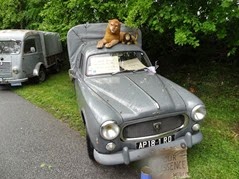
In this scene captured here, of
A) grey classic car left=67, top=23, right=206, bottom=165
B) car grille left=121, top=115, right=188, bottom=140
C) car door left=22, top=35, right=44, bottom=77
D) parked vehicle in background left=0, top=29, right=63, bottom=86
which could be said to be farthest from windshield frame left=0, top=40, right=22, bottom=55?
car grille left=121, top=115, right=188, bottom=140

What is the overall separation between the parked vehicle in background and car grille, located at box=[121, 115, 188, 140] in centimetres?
744

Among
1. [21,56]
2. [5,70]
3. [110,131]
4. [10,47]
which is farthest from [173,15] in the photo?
[5,70]

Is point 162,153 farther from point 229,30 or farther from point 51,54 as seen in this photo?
point 51,54

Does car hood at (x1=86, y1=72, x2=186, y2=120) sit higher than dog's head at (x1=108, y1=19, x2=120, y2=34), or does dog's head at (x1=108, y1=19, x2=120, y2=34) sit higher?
dog's head at (x1=108, y1=19, x2=120, y2=34)

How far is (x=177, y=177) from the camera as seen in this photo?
426 centimetres

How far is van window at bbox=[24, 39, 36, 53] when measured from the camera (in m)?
11.1

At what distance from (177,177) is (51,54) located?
32.5 ft

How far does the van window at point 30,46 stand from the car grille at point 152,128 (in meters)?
7.85

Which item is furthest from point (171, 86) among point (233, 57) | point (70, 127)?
point (233, 57)

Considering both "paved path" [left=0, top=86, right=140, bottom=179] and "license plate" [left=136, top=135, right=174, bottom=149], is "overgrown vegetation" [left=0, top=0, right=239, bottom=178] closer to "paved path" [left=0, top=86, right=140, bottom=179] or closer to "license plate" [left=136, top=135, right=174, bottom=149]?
"paved path" [left=0, top=86, right=140, bottom=179]

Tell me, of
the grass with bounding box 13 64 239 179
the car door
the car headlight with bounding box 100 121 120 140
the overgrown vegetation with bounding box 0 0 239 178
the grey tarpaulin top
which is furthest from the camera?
the car door

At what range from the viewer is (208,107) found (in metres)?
7.06

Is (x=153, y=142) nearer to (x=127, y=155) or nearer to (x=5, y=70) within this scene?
(x=127, y=155)

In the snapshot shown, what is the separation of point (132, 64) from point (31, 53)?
21.1ft
